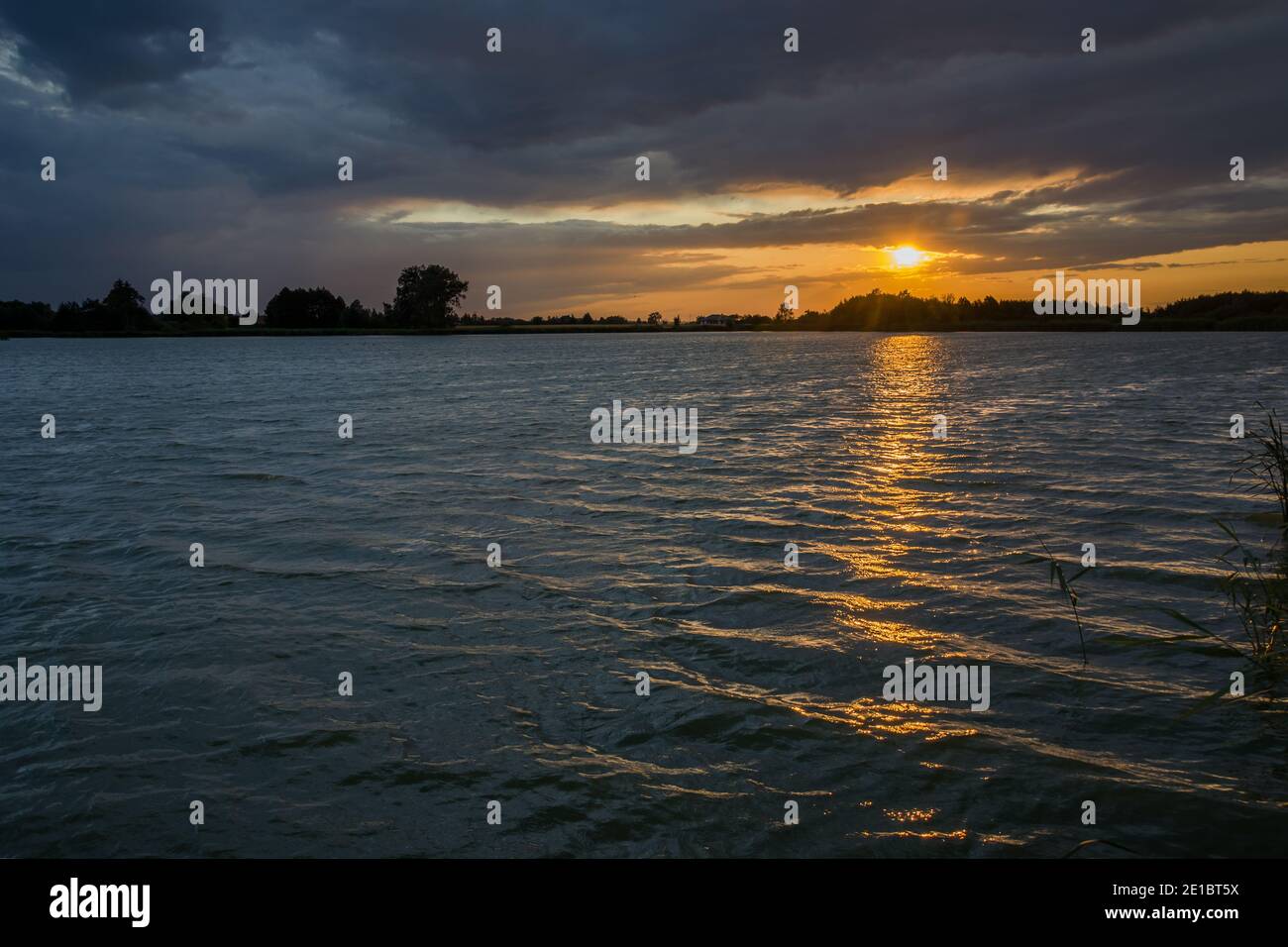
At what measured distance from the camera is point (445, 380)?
255 feet

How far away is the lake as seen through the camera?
24.2 ft

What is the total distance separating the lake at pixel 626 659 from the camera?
7371 mm

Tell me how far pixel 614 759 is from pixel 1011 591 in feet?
25.3

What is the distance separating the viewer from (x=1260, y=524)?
17250 mm

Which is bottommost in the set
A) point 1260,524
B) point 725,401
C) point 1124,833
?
point 1124,833

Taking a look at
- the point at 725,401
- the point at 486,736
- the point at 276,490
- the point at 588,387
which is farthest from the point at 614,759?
the point at 588,387

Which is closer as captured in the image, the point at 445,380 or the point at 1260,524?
the point at 1260,524

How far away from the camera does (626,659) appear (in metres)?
10.9

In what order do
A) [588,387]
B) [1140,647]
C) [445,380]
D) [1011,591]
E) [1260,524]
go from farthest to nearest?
[445,380] < [588,387] < [1260,524] < [1011,591] < [1140,647]

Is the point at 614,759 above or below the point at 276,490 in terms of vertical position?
below
